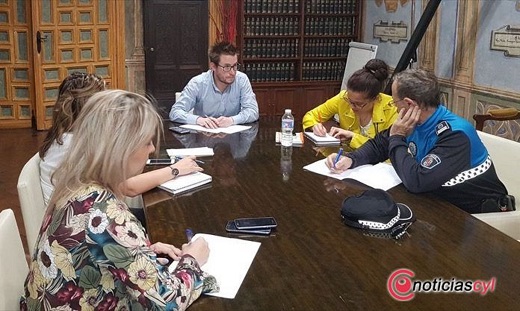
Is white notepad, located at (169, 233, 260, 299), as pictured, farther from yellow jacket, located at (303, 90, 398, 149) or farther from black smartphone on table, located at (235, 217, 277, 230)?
yellow jacket, located at (303, 90, 398, 149)

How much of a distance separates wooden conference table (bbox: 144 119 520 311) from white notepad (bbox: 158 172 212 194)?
4 centimetres

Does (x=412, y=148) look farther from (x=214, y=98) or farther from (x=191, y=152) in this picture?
(x=214, y=98)

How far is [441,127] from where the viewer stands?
2375 mm

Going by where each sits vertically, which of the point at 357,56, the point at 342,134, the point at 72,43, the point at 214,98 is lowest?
the point at 342,134

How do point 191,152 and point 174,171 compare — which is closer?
point 174,171

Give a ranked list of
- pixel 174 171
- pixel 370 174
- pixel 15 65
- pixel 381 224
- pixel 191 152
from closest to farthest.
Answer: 1. pixel 381 224
2. pixel 174 171
3. pixel 370 174
4. pixel 191 152
5. pixel 15 65

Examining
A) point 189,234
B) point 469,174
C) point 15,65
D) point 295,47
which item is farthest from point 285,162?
point 15,65

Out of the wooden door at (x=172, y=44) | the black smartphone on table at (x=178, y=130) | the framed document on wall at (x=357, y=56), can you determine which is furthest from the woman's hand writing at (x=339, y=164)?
the wooden door at (x=172, y=44)

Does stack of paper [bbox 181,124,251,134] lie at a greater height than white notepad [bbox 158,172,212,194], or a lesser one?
greater

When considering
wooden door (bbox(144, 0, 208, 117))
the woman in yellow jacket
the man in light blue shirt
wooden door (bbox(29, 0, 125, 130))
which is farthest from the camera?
wooden door (bbox(144, 0, 208, 117))

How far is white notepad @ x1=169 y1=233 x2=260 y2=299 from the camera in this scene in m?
1.55

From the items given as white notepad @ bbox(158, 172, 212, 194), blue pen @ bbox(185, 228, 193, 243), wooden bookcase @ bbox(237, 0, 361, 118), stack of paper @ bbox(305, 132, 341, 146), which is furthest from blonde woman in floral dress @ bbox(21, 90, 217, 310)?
wooden bookcase @ bbox(237, 0, 361, 118)

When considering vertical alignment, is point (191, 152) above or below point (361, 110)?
below

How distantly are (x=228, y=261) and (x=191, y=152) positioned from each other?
1.29 metres
